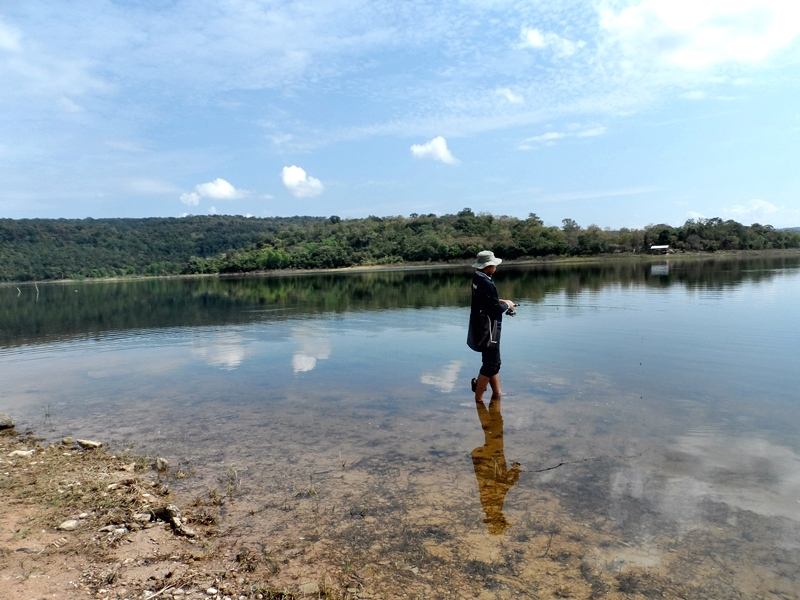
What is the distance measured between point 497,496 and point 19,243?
186352mm

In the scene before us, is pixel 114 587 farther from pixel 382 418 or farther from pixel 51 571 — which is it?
pixel 382 418

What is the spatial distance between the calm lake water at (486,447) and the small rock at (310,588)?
0.57 feet

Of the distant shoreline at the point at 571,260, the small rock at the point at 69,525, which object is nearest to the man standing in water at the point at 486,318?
the small rock at the point at 69,525

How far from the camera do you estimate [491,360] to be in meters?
8.70

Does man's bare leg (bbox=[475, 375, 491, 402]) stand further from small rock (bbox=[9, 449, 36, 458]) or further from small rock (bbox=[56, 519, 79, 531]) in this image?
small rock (bbox=[9, 449, 36, 458])

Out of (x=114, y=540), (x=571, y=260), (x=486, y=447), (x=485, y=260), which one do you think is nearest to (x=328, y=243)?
(x=571, y=260)

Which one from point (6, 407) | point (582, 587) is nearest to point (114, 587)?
point (582, 587)

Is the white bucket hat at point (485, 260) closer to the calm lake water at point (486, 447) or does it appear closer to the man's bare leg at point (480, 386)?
the man's bare leg at point (480, 386)

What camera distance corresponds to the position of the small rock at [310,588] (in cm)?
404

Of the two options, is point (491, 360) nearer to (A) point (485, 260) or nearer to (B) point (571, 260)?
(A) point (485, 260)

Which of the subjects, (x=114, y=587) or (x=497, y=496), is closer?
(x=114, y=587)

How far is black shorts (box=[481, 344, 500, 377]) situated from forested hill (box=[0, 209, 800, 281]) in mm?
104716

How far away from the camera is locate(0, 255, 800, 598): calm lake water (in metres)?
4.41

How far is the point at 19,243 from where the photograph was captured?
156m
